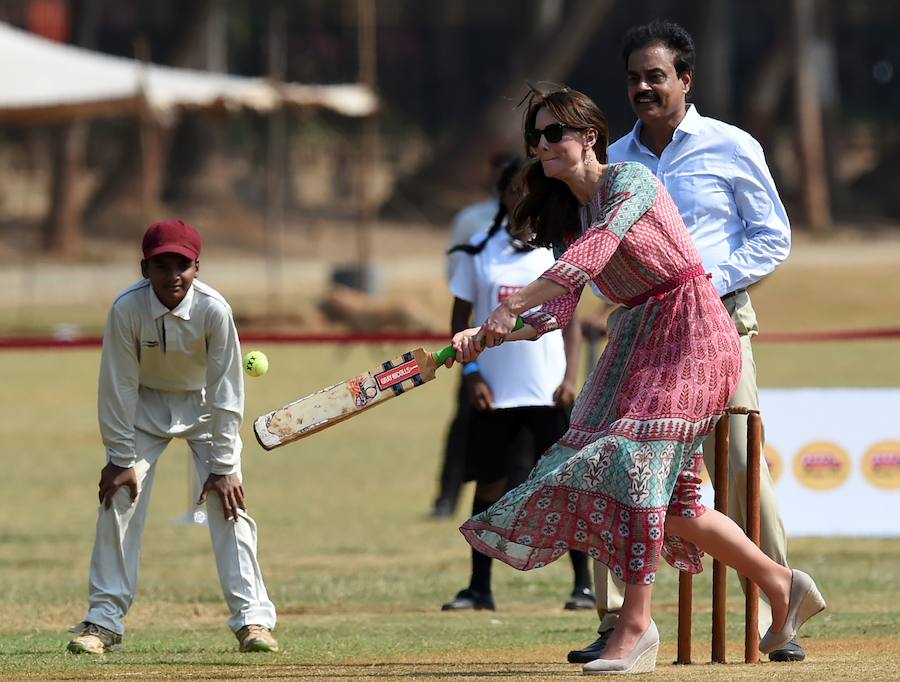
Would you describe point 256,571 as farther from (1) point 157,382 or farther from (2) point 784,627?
(2) point 784,627

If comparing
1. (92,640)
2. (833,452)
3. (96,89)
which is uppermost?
(96,89)

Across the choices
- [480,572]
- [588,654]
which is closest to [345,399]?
[588,654]

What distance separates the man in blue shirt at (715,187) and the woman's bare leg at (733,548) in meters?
0.59

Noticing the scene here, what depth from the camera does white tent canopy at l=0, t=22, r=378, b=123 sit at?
23156 millimetres

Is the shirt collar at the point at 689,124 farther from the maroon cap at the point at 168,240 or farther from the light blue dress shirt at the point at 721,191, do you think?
the maroon cap at the point at 168,240

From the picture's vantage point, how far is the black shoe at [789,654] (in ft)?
21.9

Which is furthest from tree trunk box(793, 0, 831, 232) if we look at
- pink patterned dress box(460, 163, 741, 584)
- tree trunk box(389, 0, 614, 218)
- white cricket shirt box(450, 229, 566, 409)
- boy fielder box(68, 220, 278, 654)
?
pink patterned dress box(460, 163, 741, 584)

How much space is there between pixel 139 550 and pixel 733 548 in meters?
2.35

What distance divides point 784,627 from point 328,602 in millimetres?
3459

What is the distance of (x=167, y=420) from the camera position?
739 centimetres

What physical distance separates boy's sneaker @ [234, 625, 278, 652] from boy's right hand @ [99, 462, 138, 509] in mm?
693

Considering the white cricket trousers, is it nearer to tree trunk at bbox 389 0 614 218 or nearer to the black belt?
the black belt

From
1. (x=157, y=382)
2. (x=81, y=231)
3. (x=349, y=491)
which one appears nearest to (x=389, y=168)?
(x=81, y=231)

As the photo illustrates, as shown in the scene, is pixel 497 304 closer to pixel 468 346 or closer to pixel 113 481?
pixel 113 481
